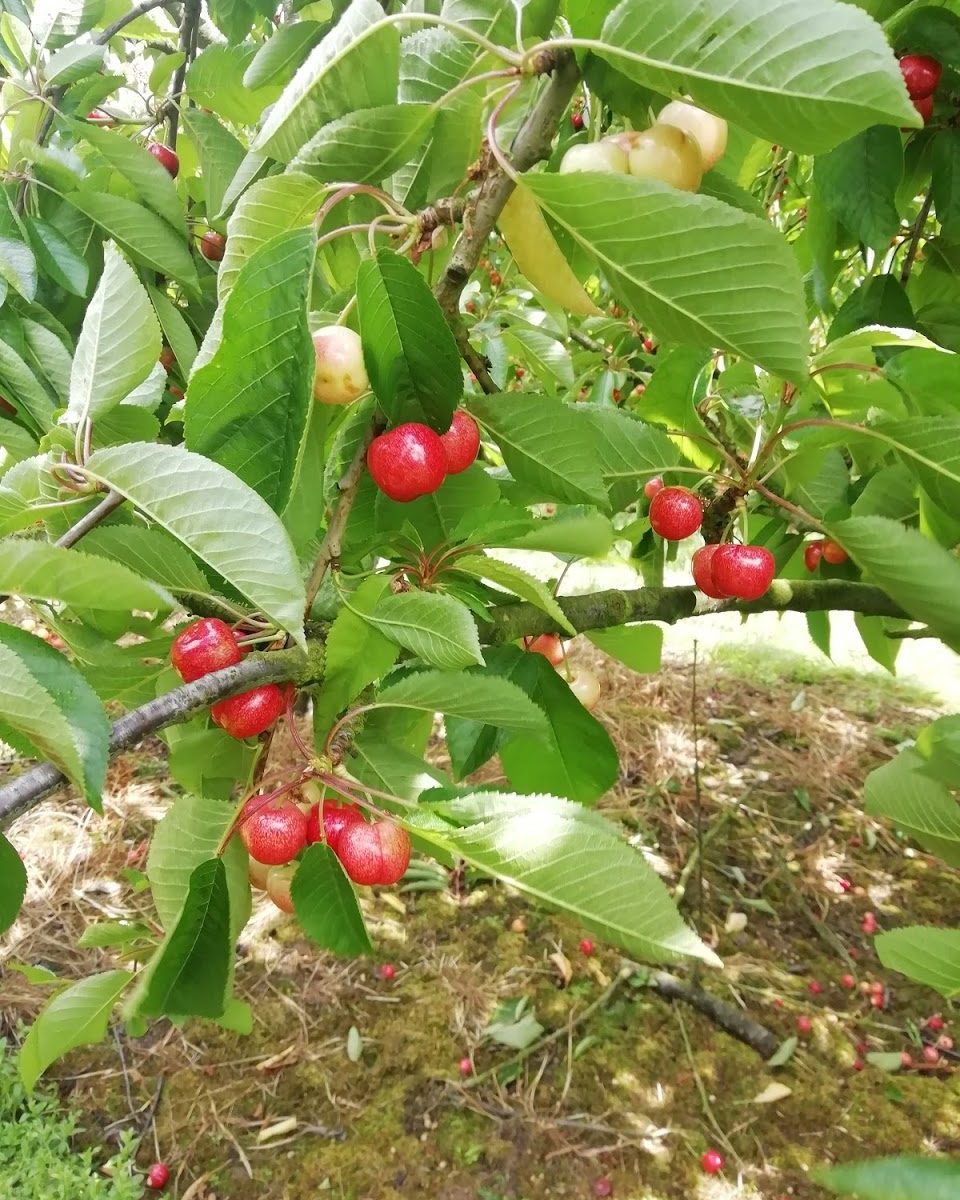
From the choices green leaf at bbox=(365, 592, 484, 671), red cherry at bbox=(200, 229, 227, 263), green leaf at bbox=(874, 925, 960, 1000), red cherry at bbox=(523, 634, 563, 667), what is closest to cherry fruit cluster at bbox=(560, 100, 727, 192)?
green leaf at bbox=(365, 592, 484, 671)

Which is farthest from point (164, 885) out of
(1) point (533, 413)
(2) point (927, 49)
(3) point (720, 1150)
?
(3) point (720, 1150)

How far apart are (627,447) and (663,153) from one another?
465mm

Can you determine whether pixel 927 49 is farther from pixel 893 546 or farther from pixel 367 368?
pixel 367 368

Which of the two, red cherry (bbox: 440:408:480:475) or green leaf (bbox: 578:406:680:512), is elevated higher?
red cherry (bbox: 440:408:480:475)

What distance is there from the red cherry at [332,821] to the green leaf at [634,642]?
23.2 inches

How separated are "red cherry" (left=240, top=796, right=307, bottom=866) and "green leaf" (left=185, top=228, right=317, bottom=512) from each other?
277 mm

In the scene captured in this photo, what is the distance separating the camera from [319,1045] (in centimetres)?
226

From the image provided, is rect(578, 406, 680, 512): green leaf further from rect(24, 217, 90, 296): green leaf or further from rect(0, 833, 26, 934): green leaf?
rect(24, 217, 90, 296): green leaf

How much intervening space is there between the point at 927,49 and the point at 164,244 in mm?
1117

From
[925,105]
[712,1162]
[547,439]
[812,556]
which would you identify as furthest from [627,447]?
[712,1162]

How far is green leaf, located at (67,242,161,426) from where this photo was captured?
64 centimetres

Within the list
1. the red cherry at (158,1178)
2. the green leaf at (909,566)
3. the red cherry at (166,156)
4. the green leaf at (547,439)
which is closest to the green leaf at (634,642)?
the green leaf at (909,566)

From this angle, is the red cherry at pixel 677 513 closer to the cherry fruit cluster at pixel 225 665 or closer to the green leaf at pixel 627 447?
the green leaf at pixel 627 447

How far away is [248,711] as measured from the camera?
724mm
